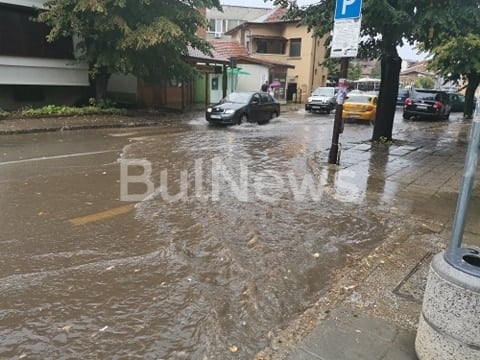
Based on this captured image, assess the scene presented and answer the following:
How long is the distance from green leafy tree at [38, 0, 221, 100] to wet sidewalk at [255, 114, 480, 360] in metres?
8.90

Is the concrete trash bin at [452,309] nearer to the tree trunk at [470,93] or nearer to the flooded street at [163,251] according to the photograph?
the flooded street at [163,251]

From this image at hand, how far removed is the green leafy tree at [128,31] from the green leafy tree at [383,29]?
540 centimetres

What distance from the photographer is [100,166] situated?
8.90 metres

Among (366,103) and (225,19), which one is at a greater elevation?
(225,19)

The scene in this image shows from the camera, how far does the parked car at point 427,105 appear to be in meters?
24.2

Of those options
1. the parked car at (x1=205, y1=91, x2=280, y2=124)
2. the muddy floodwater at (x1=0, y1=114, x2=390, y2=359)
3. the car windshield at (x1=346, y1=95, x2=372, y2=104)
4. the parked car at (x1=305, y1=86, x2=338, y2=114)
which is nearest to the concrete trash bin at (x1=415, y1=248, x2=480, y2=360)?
the muddy floodwater at (x1=0, y1=114, x2=390, y2=359)

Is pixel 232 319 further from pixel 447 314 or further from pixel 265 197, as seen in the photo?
pixel 265 197

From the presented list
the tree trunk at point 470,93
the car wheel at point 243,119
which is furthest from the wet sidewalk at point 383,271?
the tree trunk at point 470,93

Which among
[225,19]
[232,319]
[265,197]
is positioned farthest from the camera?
[225,19]

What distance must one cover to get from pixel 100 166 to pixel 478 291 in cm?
795

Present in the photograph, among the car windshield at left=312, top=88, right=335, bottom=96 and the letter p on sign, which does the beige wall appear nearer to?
the car windshield at left=312, top=88, right=335, bottom=96

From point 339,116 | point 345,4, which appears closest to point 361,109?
point 339,116

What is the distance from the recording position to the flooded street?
10.7ft

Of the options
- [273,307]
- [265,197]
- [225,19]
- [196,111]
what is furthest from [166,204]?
[225,19]
